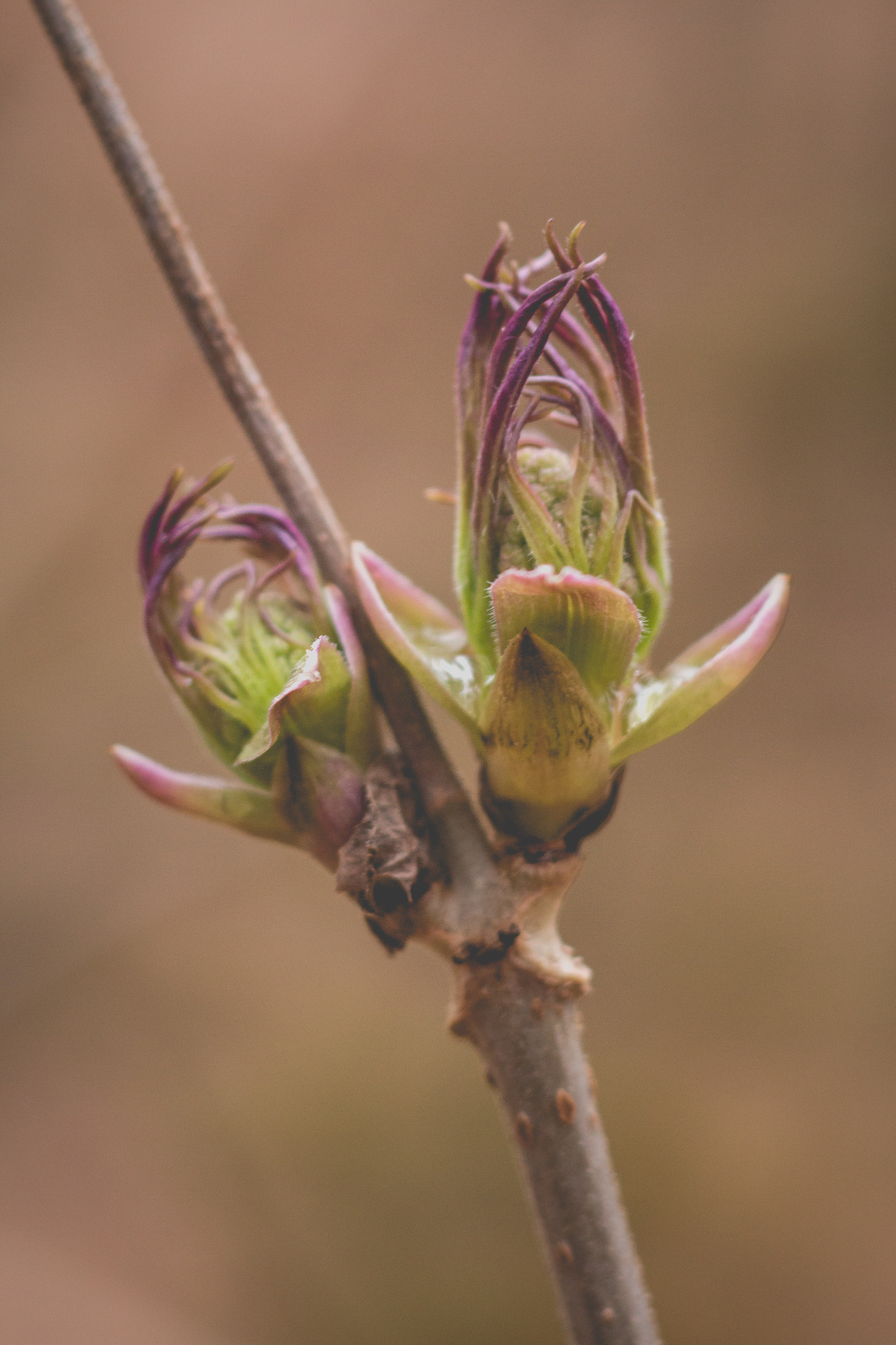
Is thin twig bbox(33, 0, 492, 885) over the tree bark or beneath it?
over

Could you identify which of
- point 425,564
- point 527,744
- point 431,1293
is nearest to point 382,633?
point 527,744

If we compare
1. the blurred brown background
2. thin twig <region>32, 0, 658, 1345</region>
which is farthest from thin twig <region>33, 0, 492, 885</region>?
the blurred brown background

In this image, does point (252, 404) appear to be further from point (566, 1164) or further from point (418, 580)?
point (418, 580)

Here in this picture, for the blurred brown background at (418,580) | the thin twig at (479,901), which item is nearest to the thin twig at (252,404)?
the thin twig at (479,901)

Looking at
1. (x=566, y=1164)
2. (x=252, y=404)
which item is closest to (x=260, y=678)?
(x=252, y=404)

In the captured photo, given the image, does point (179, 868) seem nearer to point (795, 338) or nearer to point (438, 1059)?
point (438, 1059)

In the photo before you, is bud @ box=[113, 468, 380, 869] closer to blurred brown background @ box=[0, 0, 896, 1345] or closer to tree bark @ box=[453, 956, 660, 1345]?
tree bark @ box=[453, 956, 660, 1345]

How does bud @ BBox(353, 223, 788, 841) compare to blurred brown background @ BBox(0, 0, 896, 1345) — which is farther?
blurred brown background @ BBox(0, 0, 896, 1345)
